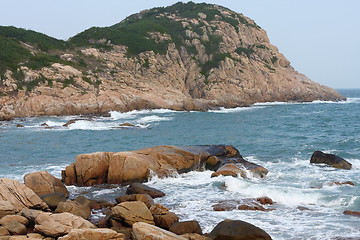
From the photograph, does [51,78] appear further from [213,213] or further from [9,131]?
[213,213]

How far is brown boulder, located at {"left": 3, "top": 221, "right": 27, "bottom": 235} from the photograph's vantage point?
10.6m

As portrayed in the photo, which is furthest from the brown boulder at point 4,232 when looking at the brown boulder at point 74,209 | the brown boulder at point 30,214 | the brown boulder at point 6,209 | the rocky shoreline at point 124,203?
the brown boulder at point 74,209

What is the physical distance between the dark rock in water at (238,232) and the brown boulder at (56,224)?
3985 mm

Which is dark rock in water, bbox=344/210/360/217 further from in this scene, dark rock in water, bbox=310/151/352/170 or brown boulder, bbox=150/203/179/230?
dark rock in water, bbox=310/151/352/170

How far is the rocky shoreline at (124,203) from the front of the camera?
10.1 m

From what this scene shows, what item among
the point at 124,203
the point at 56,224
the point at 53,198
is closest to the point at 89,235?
the point at 56,224

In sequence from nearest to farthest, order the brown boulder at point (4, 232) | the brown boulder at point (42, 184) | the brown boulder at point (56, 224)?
the brown boulder at point (56, 224)
the brown boulder at point (4, 232)
the brown boulder at point (42, 184)

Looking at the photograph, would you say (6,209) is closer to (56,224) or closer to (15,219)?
(15,219)

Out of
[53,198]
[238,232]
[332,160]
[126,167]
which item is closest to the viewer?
[238,232]

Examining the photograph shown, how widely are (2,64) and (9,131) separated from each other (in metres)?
22.9

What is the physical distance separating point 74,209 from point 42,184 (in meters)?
3.70

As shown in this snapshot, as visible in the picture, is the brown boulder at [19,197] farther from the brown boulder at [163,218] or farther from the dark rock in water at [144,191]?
the brown boulder at [163,218]

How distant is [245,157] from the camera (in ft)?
78.2

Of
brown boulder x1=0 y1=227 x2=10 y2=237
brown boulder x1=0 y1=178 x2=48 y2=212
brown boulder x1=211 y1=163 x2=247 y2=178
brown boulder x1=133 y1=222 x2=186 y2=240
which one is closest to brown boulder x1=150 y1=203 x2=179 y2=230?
brown boulder x1=133 y1=222 x2=186 y2=240
